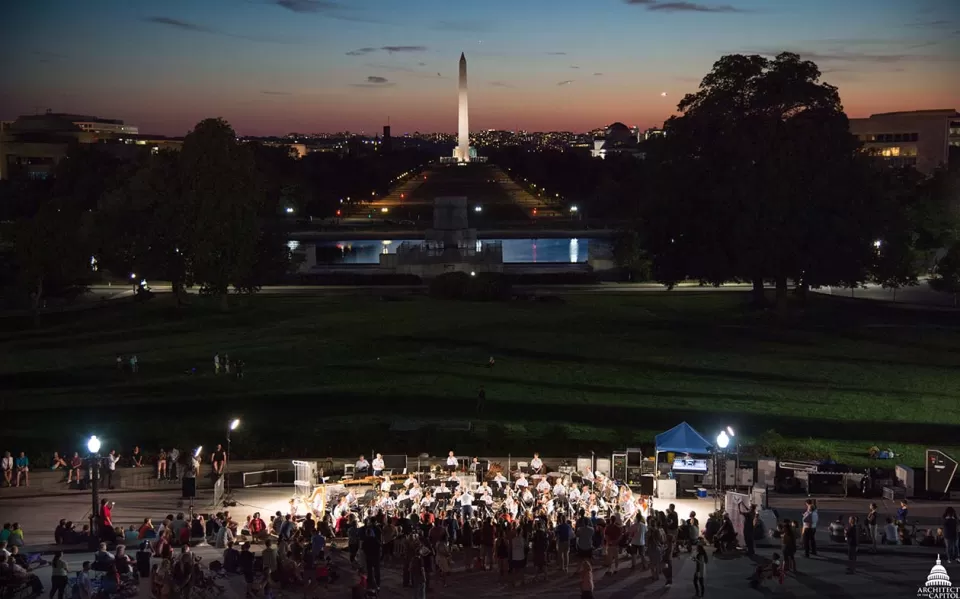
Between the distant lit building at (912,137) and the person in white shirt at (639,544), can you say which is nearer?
the person in white shirt at (639,544)

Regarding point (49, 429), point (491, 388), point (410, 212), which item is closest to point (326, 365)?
point (491, 388)

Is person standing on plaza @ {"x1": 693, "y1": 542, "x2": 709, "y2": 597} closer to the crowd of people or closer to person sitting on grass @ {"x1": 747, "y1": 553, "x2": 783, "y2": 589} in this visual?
person sitting on grass @ {"x1": 747, "y1": 553, "x2": 783, "y2": 589}

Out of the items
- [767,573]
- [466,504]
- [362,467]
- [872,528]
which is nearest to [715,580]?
[767,573]

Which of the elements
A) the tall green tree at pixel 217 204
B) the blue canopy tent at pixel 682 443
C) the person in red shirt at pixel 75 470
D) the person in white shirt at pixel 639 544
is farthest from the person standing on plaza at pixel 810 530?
the tall green tree at pixel 217 204

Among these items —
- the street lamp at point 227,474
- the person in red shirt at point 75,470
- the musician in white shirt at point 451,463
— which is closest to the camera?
the street lamp at point 227,474

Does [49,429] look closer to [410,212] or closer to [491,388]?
[491,388]

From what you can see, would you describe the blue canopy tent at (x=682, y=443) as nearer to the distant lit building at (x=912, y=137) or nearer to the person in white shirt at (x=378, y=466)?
the person in white shirt at (x=378, y=466)

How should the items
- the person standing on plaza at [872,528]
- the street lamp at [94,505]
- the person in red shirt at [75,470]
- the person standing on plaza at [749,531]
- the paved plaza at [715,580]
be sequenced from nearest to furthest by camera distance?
the paved plaza at [715,580] → the person standing on plaza at [749,531] → the person standing on plaza at [872,528] → the street lamp at [94,505] → the person in red shirt at [75,470]

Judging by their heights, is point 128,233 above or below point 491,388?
above
